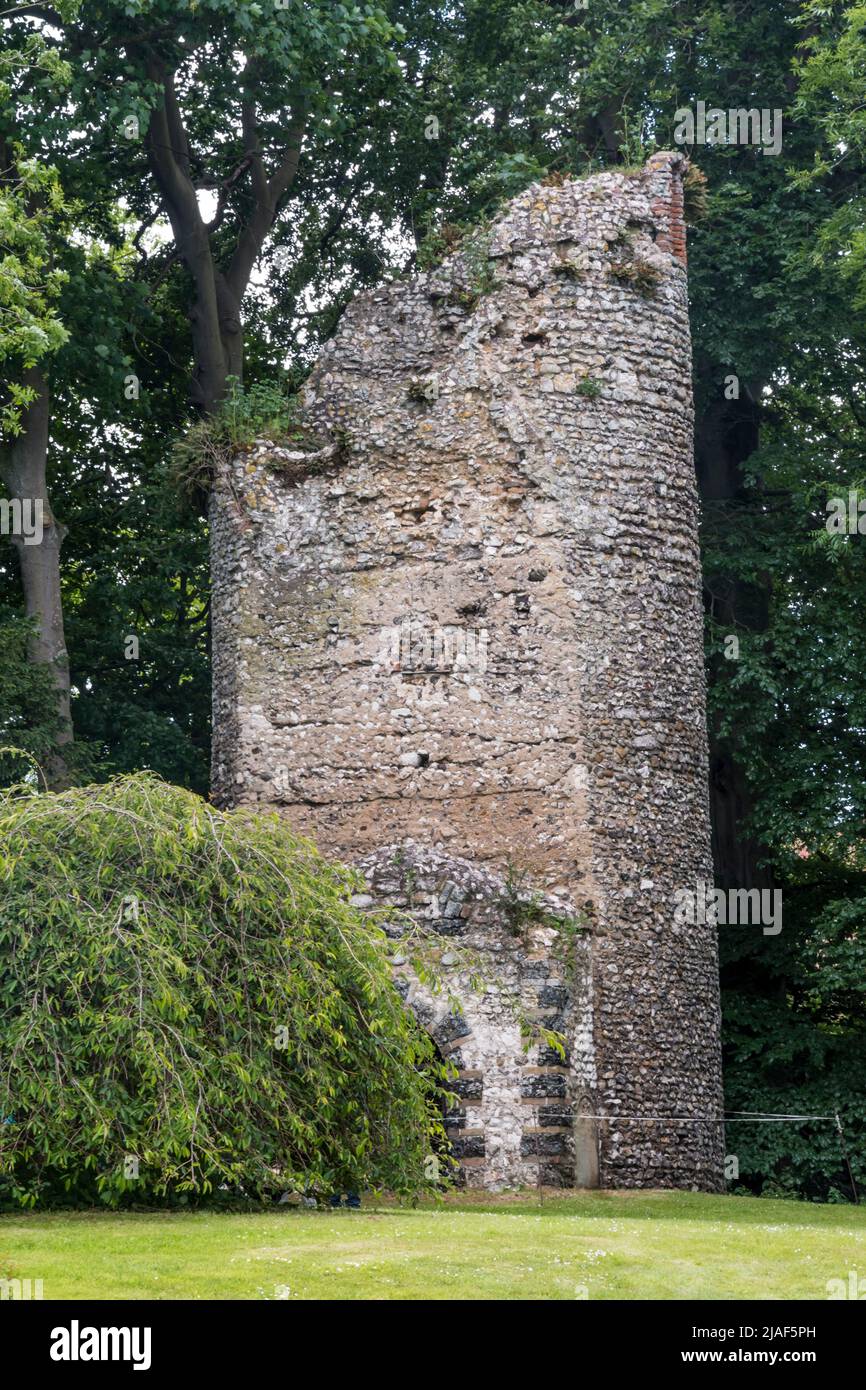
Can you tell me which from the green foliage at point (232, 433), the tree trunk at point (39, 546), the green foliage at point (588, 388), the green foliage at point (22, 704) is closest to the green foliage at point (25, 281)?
the tree trunk at point (39, 546)

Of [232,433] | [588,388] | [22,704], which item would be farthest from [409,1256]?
[22,704]

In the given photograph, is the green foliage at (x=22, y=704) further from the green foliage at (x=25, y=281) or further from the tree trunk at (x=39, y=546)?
the green foliage at (x=25, y=281)

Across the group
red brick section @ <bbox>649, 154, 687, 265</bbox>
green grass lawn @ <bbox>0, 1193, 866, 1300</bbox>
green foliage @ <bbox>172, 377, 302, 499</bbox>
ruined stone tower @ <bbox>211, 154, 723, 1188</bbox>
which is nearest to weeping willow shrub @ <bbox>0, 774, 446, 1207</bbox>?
green grass lawn @ <bbox>0, 1193, 866, 1300</bbox>

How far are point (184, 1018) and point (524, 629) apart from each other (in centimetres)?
636

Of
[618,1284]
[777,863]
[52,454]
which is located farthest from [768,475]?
[618,1284]

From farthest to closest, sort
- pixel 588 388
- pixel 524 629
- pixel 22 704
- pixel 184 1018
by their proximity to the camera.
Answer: pixel 22 704, pixel 588 388, pixel 524 629, pixel 184 1018

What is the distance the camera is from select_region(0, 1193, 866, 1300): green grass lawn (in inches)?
323

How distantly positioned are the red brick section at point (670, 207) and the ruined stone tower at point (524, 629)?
0.03 metres

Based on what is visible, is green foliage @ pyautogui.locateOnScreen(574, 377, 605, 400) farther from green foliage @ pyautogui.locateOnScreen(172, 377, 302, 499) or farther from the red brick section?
green foliage @ pyautogui.locateOnScreen(172, 377, 302, 499)

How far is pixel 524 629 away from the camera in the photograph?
16359 mm

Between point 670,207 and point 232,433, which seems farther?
point 232,433

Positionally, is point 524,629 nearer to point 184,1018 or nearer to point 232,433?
point 232,433

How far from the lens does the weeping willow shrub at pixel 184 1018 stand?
1061 centimetres

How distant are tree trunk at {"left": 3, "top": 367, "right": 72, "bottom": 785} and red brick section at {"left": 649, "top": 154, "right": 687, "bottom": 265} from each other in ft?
→ 21.7
